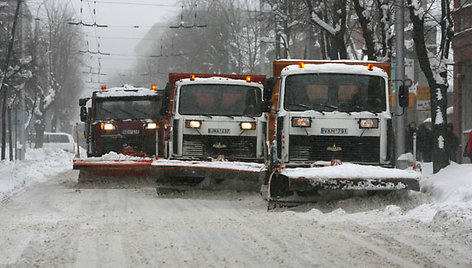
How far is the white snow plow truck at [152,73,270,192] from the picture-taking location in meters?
14.4

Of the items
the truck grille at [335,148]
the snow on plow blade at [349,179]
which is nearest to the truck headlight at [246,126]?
the truck grille at [335,148]

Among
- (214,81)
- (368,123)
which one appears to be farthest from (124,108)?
(368,123)

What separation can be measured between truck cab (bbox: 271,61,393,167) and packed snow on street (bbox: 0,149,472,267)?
39.1 inches

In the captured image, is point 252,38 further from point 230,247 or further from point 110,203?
point 230,247

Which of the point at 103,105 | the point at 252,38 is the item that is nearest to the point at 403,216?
the point at 103,105

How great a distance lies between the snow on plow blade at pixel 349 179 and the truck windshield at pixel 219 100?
375cm

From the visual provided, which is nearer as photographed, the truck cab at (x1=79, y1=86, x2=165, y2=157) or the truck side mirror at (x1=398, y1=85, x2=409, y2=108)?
the truck side mirror at (x1=398, y1=85, x2=409, y2=108)

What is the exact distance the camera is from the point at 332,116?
40.2 ft

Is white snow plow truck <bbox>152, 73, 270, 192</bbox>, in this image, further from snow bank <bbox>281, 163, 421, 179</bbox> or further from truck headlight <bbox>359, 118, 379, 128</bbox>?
snow bank <bbox>281, 163, 421, 179</bbox>

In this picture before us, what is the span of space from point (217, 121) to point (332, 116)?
9.88 ft

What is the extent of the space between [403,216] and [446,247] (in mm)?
2350

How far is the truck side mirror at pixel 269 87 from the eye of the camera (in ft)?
42.3

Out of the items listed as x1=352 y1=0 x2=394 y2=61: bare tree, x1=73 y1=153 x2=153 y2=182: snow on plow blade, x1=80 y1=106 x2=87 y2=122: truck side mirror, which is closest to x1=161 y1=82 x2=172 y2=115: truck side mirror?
x1=73 y1=153 x2=153 y2=182: snow on plow blade

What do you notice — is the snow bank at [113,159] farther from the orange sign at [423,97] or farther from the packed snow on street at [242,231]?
the orange sign at [423,97]
